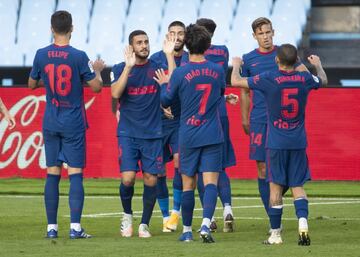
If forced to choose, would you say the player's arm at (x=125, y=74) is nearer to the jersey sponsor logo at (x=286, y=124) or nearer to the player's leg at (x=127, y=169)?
the player's leg at (x=127, y=169)

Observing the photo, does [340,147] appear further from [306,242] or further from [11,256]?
[11,256]

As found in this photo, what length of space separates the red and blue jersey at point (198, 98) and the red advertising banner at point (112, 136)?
37.6 ft

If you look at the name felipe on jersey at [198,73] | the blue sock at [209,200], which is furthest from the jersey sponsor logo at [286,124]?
the blue sock at [209,200]

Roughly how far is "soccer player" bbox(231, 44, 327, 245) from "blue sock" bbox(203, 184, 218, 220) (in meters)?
0.57

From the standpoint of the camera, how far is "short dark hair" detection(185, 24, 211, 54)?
1206 cm

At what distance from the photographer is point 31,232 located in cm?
1335

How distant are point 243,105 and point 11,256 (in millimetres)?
4464

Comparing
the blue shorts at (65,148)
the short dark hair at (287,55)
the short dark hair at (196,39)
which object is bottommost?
the blue shorts at (65,148)

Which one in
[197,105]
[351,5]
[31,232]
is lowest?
[31,232]

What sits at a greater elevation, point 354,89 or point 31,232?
point 354,89

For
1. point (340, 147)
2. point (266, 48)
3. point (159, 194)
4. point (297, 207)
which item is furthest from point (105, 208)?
point (340, 147)

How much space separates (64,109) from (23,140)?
11.1 metres

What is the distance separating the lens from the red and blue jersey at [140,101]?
13039mm

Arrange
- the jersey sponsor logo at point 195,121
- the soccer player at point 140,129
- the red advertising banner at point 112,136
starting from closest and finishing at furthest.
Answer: the jersey sponsor logo at point 195,121
the soccer player at point 140,129
the red advertising banner at point 112,136
